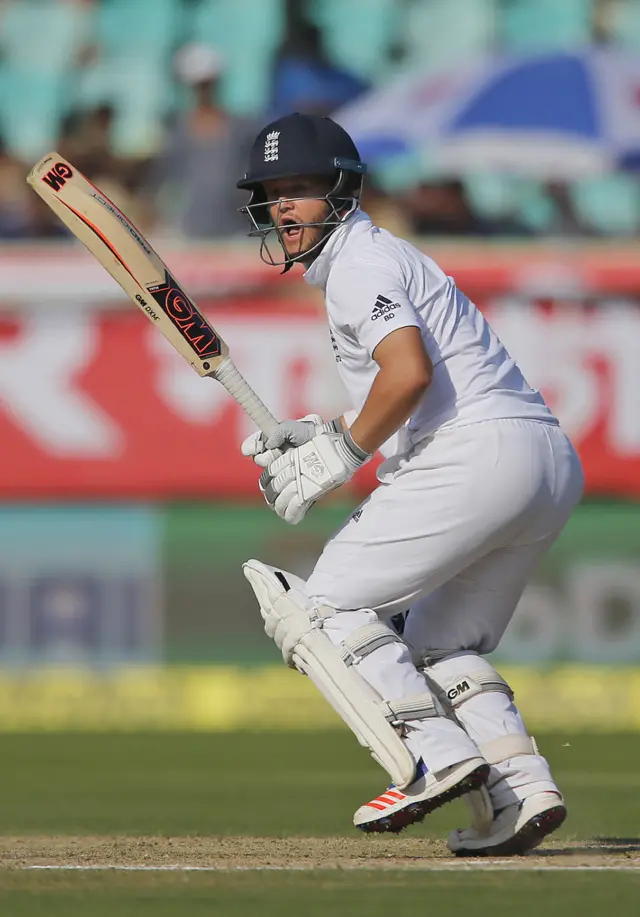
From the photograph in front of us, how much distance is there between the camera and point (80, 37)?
37.5 feet

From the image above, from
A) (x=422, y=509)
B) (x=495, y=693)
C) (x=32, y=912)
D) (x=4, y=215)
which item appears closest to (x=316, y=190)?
(x=422, y=509)

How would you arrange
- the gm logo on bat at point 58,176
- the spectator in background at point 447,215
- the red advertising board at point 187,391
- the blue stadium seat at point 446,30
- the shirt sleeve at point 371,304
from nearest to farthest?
the shirt sleeve at point 371,304, the gm logo on bat at point 58,176, the red advertising board at point 187,391, the spectator in background at point 447,215, the blue stadium seat at point 446,30

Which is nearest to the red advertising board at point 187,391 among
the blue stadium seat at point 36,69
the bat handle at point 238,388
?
the blue stadium seat at point 36,69

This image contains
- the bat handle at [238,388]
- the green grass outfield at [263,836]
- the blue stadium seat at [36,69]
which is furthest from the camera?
the blue stadium seat at [36,69]

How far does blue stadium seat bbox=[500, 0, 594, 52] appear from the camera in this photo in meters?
11.3

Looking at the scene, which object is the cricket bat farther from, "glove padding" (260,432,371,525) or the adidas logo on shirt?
the adidas logo on shirt

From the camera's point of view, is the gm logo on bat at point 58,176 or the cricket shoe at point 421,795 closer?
the cricket shoe at point 421,795

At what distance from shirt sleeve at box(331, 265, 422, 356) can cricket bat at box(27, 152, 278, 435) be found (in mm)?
487

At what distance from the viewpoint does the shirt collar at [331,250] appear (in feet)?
14.5

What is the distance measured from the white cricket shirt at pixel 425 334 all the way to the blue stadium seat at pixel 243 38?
6.64 metres

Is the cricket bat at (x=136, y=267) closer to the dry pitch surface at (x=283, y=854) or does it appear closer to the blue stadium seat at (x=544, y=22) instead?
the dry pitch surface at (x=283, y=854)

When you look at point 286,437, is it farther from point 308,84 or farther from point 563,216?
point 308,84

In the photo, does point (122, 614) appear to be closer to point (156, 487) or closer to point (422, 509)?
point (156, 487)

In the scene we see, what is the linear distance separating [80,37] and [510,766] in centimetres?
800
